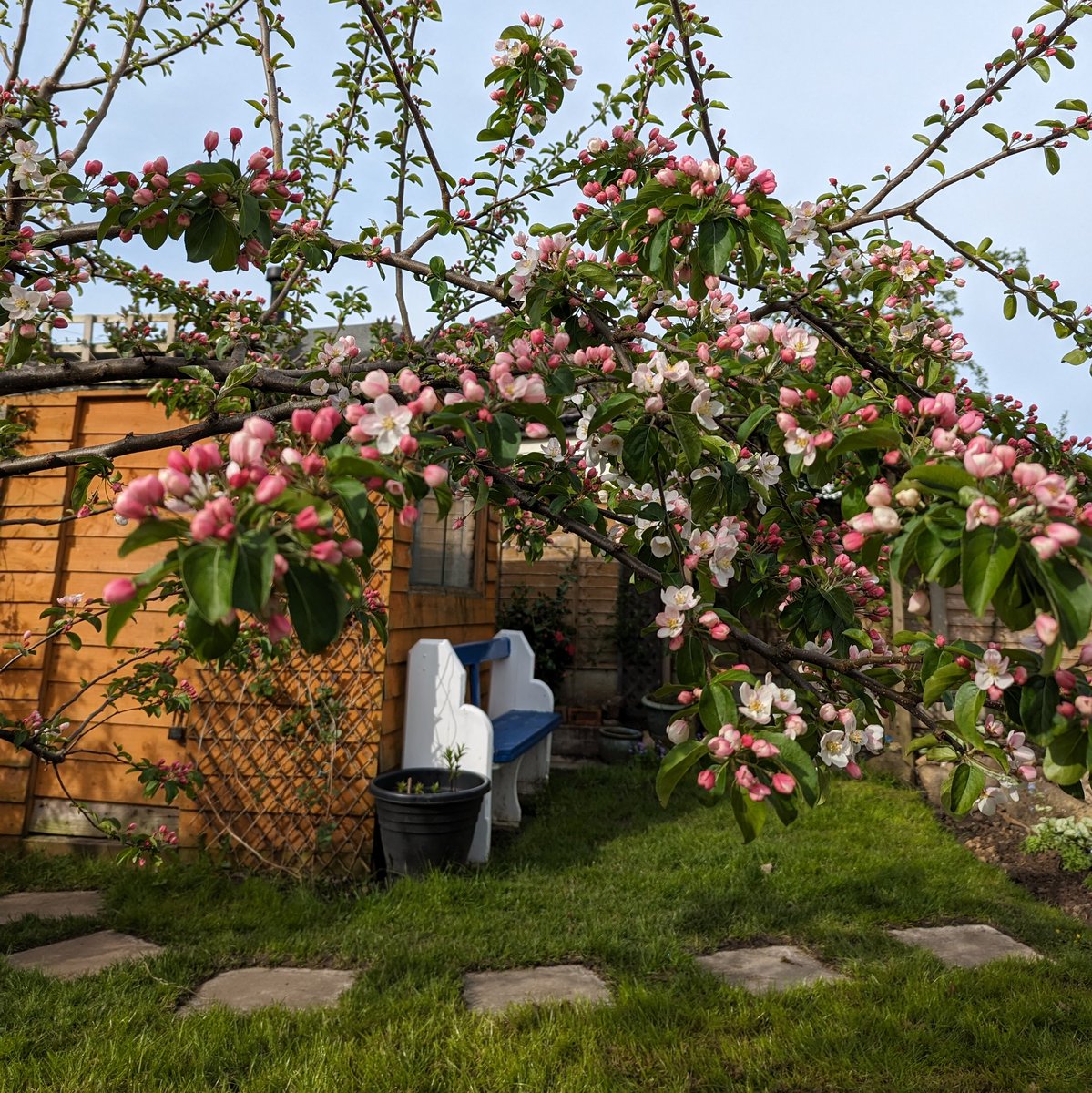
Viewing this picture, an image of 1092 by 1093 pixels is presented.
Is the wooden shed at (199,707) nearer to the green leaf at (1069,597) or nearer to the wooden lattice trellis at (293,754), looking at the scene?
the wooden lattice trellis at (293,754)

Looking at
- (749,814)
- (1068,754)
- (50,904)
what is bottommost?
(50,904)

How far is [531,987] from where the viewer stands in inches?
108

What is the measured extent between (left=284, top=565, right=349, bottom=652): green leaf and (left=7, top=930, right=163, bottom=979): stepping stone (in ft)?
8.96

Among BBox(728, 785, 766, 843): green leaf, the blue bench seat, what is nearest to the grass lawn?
the blue bench seat

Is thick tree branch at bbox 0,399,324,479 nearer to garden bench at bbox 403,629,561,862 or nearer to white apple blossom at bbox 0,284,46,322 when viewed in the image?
white apple blossom at bbox 0,284,46,322

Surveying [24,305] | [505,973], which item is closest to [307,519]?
[24,305]

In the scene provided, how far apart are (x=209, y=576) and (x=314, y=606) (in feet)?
0.36

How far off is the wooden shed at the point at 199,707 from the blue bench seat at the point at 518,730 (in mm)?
607

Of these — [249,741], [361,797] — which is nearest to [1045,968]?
[361,797]

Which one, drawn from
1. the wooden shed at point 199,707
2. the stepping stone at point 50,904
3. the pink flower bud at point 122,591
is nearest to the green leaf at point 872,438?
the pink flower bud at point 122,591

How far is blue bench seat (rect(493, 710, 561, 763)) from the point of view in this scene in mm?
4484

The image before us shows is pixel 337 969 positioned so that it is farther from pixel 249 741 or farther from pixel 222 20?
pixel 222 20

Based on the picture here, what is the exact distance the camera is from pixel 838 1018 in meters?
2.51

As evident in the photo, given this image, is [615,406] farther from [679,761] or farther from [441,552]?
[441,552]
